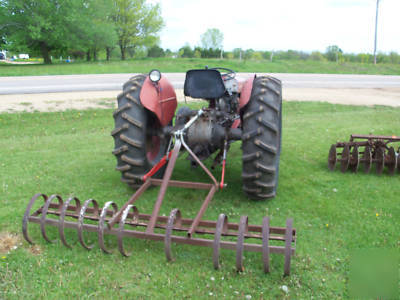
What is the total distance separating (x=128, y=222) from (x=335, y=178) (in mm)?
3388

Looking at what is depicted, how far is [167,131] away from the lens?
476cm

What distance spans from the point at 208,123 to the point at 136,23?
1673 inches

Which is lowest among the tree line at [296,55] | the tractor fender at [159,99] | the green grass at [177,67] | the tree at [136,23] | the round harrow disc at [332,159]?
the round harrow disc at [332,159]

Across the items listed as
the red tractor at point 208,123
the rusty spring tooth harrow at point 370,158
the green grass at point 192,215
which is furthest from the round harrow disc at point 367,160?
the red tractor at point 208,123

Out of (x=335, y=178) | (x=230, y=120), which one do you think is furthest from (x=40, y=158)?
(x=335, y=178)

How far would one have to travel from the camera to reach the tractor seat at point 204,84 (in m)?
4.32

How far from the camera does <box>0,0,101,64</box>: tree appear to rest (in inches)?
1106

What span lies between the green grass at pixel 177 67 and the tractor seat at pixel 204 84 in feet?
61.9

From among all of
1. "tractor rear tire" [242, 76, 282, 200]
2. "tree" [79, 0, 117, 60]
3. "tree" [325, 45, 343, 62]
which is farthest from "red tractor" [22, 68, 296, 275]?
"tree" [325, 45, 343, 62]

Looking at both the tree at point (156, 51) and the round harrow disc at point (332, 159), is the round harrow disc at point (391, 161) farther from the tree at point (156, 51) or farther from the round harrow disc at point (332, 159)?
the tree at point (156, 51)

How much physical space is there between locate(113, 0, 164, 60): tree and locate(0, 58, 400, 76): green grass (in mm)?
16244

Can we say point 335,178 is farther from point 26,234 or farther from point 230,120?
point 26,234

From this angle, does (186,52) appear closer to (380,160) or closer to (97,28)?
(97,28)

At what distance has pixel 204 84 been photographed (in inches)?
172
